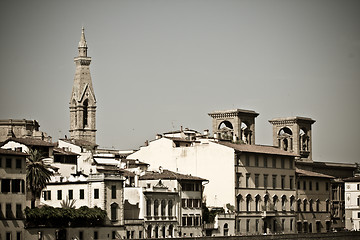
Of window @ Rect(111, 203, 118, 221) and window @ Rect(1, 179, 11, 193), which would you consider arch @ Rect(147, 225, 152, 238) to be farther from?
window @ Rect(1, 179, 11, 193)

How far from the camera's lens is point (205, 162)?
371 ft

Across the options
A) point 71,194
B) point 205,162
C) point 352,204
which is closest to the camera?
point 71,194

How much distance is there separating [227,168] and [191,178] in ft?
26.9

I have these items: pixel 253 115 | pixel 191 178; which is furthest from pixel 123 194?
pixel 253 115

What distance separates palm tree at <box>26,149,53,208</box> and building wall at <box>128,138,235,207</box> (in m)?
25.9

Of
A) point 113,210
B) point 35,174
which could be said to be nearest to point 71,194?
point 113,210

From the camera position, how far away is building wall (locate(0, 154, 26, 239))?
81.2 m

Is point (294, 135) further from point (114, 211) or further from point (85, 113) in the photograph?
Result: point (114, 211)

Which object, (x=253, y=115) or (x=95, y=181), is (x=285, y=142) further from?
(x=95, y=181)

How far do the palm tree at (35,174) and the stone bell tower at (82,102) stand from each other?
77268 millimetres

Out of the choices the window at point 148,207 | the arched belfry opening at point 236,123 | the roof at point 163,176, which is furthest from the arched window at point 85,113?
the window at point 148,207

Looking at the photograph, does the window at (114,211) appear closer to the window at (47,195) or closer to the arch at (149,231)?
the arch at (149,231)

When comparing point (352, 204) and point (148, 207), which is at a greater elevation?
point (148, 207)

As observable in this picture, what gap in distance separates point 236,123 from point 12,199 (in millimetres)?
69074
